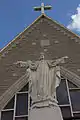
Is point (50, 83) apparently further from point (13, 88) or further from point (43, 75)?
point (13, 88)

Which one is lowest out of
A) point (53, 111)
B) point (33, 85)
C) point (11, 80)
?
point (53, 111)

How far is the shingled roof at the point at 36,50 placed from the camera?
403 inches

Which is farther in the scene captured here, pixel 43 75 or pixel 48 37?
pixel 48 37

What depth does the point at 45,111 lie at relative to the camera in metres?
5.95

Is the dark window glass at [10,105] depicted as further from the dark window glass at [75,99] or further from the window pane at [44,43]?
the window pane at [44,43]

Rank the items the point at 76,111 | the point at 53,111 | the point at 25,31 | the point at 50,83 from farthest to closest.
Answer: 1. the point at 25,31
2. the point at 76,111
3. the point at 50,83
4. the point at 53,111

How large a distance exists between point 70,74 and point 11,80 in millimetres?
2153

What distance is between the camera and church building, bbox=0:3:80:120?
21.5 ft

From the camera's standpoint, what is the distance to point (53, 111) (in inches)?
235

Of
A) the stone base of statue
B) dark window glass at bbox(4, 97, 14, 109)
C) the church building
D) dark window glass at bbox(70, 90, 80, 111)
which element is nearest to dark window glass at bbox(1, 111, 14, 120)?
the church building

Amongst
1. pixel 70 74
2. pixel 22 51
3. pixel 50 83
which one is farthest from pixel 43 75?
pixel 22 51

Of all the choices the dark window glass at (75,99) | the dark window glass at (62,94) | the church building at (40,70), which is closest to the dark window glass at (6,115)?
the church building at (40,70)

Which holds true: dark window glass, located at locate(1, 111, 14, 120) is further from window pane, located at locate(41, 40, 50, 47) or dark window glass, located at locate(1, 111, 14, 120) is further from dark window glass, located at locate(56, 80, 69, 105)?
window pane, located at locate(41, 40, 50, 47)

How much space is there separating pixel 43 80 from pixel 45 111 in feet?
2.37
